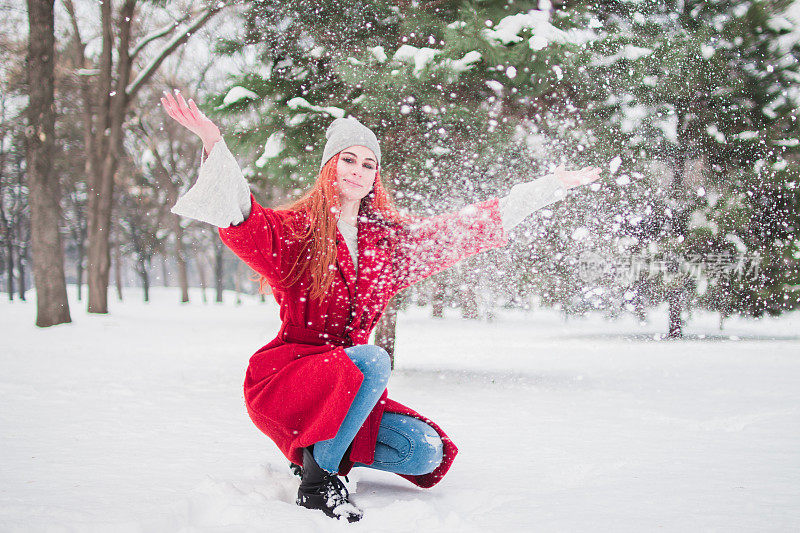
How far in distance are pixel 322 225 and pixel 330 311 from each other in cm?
35

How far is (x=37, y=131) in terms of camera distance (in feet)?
33.9

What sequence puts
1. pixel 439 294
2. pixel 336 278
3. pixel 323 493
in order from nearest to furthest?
pixel 323 493
pixel 336 278
pixel 439 294

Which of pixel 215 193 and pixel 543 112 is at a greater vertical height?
pixel 543 112

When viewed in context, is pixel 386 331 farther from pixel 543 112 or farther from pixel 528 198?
pixel 528 198

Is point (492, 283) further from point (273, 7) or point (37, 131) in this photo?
point (37, 131)

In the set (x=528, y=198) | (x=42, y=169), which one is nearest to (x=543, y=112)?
(x=528, y=198)

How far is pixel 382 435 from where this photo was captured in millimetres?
2342

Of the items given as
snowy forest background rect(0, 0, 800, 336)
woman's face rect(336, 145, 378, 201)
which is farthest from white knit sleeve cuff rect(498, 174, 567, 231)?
snowy forest background rect(0, 0, 800, 336)

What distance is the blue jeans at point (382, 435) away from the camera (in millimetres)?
2109

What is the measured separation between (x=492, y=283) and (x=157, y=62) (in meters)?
10.7

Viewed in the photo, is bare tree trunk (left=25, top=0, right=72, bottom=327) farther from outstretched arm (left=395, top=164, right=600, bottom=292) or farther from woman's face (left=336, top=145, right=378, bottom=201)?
outstretched arm (left=395, top=164, right=600, bottom=292)

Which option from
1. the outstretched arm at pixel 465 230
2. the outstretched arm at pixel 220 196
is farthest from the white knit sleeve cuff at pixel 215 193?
the outstretched arm at pixel 465 230

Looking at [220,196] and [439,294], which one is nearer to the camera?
[220,196]

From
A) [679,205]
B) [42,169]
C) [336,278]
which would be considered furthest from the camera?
[42,169]
